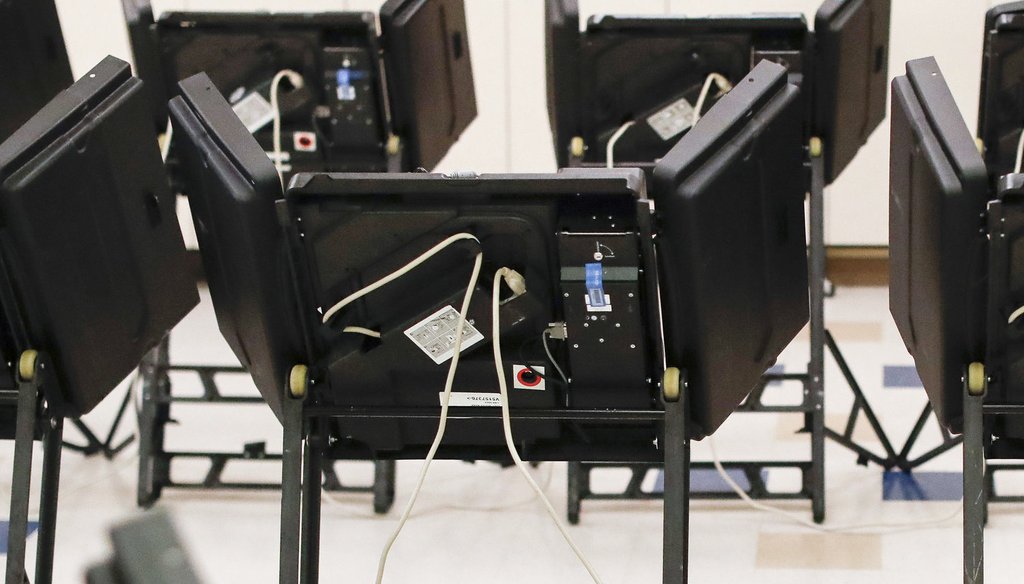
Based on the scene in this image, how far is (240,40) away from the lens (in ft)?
11.0

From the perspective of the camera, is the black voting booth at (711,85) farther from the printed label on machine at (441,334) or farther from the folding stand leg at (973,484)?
the printed label on machine at (441,334)

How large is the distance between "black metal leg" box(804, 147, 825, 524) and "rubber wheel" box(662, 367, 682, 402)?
3.76 feet

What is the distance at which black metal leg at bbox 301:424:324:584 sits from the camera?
2410 millimetres

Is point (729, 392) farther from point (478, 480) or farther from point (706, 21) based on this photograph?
point (478, 480)

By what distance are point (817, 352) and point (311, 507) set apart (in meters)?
1.39

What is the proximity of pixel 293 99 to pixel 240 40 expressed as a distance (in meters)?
0.18

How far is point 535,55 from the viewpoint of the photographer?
502cm

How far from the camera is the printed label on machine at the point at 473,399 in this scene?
90.0 inches

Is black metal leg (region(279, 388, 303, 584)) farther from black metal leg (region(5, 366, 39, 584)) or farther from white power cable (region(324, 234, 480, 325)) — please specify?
black metal leg (region(5, 366, 39, 584))

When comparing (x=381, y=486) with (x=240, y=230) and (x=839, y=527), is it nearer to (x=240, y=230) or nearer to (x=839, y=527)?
(x=839, y=527)

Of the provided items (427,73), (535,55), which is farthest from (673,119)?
(535,55)

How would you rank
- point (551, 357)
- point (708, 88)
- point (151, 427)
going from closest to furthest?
point (551, 357) → point (708, 88) → point (151, 427)

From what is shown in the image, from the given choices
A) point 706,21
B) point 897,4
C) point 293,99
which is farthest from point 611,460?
point 897,4

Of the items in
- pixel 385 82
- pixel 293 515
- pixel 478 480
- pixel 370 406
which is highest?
pixel 385 82
